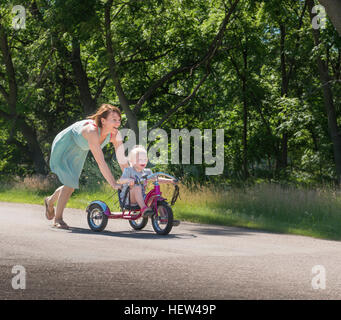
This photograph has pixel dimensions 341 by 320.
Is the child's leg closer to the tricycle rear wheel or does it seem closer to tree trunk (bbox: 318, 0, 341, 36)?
the tricycle rear wheel

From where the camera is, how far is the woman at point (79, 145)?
32.5 feet

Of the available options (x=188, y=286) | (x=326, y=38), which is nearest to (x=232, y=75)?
→ (x=326, y=38)

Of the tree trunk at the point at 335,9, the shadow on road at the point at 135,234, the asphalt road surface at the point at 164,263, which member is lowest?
the asphalt road surface at the point at 164,263

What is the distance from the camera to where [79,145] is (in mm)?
10203

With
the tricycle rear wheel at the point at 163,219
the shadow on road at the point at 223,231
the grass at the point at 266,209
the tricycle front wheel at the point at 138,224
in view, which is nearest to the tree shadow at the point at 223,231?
the shadow on road at the point at 223,231

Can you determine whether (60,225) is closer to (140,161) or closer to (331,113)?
(140,161)

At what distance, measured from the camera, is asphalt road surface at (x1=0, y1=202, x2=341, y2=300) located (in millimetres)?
5828

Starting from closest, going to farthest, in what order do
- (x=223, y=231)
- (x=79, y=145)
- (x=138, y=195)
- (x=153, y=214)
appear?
(x=153, y=214) → (x=138, y=195) → (x=79, y=145) → (x=223, y=231)

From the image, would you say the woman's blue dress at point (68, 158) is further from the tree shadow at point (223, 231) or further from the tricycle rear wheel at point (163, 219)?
the tree shadow at point (223, 231)

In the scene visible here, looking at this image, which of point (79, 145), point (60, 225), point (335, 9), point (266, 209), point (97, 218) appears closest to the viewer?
point (79, 145)

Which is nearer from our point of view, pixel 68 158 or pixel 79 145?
pixel 79 145

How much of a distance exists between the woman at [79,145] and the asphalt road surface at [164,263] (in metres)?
0.71

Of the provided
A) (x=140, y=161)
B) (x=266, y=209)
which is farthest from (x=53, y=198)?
(x=266, y=209)

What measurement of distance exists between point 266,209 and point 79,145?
5230mm
